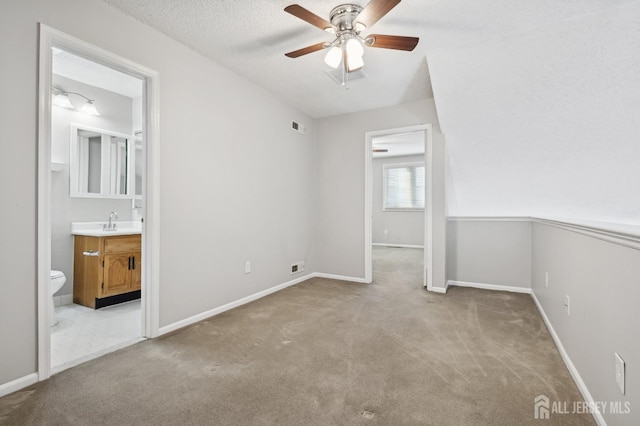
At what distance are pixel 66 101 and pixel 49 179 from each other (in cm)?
209

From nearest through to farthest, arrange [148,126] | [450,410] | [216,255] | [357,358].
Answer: [450,410] → [357,358] → [148,126] → [216,255]

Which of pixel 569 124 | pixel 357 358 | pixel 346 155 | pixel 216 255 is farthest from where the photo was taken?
pixel 346 155

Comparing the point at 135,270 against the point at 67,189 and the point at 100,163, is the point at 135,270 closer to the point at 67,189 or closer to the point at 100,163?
the point at 67,189

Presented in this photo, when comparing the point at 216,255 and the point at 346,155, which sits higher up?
the point at 346,155

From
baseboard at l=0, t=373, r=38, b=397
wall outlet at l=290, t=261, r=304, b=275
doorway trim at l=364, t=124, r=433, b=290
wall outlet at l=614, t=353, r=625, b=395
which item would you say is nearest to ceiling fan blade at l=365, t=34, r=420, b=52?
doorway trim at l=364, t=124, r=433, b=290

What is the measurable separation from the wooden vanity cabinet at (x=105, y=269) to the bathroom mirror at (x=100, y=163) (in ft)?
2.00

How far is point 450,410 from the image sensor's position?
1481mm

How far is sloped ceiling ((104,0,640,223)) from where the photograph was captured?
6.66ft

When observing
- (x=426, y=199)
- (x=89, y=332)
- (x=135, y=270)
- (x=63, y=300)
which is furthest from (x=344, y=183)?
(x=63, y=300)

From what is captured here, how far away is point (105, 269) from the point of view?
304 cm

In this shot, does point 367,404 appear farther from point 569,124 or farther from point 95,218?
point 95,218

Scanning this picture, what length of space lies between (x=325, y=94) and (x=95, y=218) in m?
3.13

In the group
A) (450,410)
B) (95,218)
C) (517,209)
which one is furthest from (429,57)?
(95,218)

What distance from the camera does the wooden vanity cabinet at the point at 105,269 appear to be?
3.05 m
